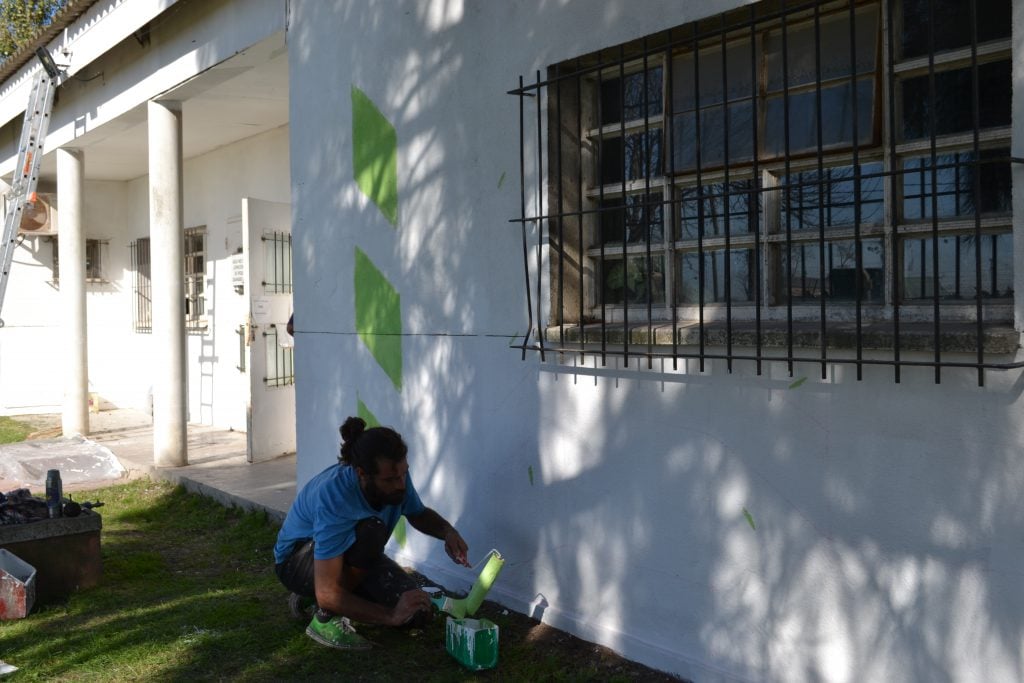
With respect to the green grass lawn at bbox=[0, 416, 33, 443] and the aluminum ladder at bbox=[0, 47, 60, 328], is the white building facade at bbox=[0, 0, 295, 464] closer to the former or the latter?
the aluminum ladder at bbox=[0, 47, 60, 328]

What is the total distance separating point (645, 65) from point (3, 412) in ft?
43.3

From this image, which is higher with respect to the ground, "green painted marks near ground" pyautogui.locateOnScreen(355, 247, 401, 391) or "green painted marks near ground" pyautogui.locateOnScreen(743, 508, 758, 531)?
"green painted marks near ground" pyautogui.locateOnScreen(355, 247, 401, 391)

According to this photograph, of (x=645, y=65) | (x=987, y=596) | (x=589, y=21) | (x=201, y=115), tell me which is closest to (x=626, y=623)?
(x=987, y=596)

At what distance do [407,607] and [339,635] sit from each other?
43 cm

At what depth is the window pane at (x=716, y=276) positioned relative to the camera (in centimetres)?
356

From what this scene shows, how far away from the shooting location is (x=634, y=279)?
13.2 feet

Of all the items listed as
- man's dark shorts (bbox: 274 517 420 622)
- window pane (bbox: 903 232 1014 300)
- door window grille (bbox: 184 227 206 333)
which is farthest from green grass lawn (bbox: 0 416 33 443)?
window pane (bbox: 903 232 1014 300)

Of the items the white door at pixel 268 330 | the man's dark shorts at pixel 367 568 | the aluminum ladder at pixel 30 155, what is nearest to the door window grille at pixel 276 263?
the white door at pixel 268 330

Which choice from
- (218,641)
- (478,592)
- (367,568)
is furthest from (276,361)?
(478,592)

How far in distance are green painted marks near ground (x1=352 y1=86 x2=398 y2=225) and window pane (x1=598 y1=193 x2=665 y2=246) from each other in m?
1.41

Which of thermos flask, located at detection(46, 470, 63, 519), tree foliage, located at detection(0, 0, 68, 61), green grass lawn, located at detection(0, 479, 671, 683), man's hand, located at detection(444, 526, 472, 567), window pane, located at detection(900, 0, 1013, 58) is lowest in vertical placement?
green grass lawn, located at detection(0, 479, 671, 683)

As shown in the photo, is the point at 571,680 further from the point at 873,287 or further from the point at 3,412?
the point at 3,412

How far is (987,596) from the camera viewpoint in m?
2.69

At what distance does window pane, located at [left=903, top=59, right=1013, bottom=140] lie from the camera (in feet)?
9.34
